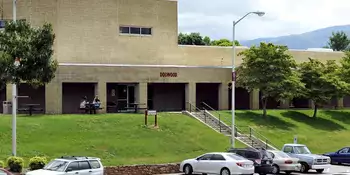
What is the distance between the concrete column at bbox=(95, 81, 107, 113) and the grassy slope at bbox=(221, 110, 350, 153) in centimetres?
985

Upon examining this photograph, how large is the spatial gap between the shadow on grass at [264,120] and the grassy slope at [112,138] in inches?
240

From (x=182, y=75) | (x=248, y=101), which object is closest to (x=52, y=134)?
(x=182, y=75)

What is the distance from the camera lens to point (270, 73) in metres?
52.6

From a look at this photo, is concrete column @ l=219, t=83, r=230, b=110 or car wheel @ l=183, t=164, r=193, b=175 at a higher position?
concrete column @ l=219, t=83, r=230, b=110

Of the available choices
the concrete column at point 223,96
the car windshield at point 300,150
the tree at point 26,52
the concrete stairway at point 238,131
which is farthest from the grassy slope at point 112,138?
the concrete column at point 223,96

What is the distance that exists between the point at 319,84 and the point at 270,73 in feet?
22.7

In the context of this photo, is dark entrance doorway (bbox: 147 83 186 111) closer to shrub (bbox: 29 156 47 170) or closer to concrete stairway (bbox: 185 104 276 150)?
concrete stairway (bbox: 185 104 276 150)

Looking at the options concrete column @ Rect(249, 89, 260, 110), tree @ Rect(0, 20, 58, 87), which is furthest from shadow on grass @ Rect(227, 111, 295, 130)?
tree @ Rect(0, 20, 58, 87)

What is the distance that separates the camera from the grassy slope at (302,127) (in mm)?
47906

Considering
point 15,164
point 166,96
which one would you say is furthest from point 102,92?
point 15,164

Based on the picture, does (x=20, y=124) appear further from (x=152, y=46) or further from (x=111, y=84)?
(x=152, y=46)

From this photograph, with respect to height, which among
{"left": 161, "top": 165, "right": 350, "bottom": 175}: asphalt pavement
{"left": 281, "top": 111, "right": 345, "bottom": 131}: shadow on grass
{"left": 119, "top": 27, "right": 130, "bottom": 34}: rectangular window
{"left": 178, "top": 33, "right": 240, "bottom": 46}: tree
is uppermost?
{"left": 178, "top": 33, "right": 240, "bottom": 46}: tree

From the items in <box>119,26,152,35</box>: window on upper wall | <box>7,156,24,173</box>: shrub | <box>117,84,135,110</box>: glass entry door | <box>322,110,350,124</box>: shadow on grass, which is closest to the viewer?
<box>7,156,24,173</box>: shrub

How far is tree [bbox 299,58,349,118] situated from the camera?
2210 inches
